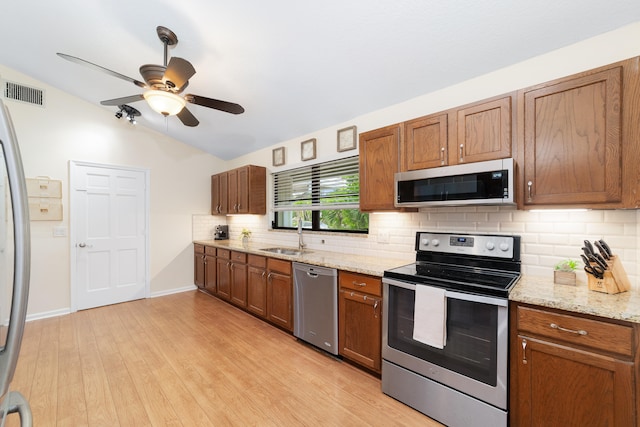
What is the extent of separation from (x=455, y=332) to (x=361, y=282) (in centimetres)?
78

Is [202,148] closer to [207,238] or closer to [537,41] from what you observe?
[207,238]

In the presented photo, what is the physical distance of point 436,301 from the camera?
1.79m

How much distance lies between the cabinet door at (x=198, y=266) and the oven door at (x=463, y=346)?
3783 millimetres

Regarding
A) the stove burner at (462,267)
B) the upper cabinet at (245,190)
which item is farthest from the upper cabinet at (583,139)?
the upper cabinet at (245,190)

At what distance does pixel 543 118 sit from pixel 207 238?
5.20m

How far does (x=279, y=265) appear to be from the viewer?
3127 mm

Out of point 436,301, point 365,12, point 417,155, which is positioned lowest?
point 436,301

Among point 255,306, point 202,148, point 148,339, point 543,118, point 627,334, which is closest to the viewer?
point 627,334

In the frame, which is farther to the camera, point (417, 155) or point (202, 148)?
point (202, 148)

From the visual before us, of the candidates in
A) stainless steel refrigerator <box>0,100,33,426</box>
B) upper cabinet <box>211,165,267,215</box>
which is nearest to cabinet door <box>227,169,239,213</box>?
upper cabinet <box>211,165,267,215</box>

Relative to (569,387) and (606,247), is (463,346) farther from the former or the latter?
(606,247)

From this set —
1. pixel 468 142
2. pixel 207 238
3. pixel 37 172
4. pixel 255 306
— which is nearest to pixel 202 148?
pixel 207 238

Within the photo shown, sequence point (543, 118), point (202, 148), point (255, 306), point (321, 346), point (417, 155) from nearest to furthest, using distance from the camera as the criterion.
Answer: point (543, 118) < point (417, 155) < point (321, 346) < point (255, 306) < point (202, 148)

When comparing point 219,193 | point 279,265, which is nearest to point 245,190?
point 219,193
